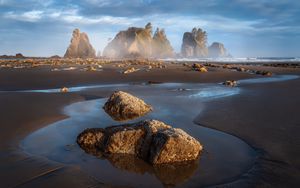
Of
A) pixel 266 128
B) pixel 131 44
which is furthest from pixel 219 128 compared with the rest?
Answer: pixel 131 44

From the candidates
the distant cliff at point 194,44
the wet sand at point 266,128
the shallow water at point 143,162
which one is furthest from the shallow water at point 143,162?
the distant cliff at point 194,44

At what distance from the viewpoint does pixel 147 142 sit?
5.88m

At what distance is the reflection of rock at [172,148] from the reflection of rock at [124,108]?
11.6 ft

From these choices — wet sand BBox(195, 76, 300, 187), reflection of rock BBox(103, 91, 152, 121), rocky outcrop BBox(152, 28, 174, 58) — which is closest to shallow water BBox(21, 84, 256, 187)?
wet sand BBox(195, 76, 300, 187)

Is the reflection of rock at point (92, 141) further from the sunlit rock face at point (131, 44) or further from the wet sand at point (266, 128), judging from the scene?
the sunlit rock face at point (131, 44)

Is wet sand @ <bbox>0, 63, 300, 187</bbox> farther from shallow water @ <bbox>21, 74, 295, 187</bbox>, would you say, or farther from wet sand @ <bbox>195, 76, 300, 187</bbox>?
shallow water @ <bbox>21, 74, 295, 187</bbox>

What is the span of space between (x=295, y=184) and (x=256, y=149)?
1.69 metres

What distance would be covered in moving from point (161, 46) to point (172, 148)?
163 m

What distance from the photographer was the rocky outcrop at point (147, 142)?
5.53 meters

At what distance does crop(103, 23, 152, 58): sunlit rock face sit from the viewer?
145875 millimetres

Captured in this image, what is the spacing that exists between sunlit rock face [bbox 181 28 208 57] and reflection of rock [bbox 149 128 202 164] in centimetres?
16493

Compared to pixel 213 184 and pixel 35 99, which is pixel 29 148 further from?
pixel 35 99

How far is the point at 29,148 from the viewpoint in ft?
20.6

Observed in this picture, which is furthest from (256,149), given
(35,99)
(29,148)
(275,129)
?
(35,99)
